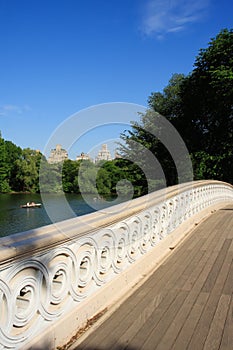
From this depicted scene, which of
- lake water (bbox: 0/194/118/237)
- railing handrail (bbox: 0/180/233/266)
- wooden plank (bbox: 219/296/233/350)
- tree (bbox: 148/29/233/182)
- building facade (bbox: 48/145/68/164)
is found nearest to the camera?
railing handrail (bbox: 0/180/233/266)

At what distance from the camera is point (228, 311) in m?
2.96

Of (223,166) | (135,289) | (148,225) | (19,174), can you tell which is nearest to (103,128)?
(148,225)

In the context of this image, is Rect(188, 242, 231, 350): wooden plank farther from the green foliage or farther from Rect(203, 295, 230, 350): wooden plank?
the green foliage

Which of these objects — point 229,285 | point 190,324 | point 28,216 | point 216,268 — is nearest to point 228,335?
point 190,324

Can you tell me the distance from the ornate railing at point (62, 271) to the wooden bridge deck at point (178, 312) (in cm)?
26

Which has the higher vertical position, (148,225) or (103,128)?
(103,128)

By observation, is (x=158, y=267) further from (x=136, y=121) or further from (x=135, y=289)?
(x=136, y=121)

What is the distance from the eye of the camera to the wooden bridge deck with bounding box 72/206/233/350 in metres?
2.46

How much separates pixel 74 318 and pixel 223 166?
23.4 metres

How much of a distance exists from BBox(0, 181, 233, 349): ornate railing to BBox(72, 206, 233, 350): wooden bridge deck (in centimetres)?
26

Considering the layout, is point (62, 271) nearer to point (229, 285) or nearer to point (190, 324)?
point (190, 324)

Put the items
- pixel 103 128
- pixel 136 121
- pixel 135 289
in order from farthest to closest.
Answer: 1. pixel 136 121
2. pixel 103 128
3. pixel 135 289

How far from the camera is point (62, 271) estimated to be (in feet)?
8.13

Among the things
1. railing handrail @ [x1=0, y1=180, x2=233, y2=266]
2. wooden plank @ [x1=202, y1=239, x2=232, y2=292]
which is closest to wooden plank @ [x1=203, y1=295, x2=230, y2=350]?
wooden plank @ [x1=202, y1=239, x2=232, y2=292]
